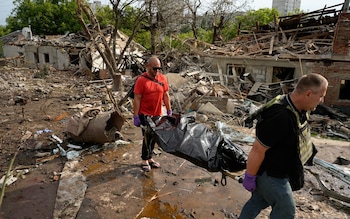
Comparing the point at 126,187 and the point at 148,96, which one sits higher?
the point at 148,96

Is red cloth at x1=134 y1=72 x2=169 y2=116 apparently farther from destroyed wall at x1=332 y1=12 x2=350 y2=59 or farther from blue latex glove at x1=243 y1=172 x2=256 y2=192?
destroyed wall at x1=332 y1=12 x2=350 y2=59

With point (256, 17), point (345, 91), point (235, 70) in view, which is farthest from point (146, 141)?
point (256, 17)

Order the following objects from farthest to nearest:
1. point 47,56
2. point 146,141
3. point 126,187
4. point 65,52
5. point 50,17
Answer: point 50,17, point 47,56, point 65,52, point 146,141, point 126,187

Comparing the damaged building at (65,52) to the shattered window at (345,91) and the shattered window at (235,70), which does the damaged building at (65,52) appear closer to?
the shattered window at (235,70)

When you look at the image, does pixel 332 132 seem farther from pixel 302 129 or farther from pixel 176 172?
pixel 302 129

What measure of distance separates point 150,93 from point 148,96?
0.06m

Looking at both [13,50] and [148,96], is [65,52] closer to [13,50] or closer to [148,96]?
[13,50]

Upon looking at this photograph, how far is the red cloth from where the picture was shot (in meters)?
4.07

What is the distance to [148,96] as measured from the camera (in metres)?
4.17

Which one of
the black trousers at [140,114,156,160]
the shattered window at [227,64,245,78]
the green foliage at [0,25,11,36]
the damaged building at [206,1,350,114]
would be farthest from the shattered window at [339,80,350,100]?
the green foliage at [0,25,11,36]

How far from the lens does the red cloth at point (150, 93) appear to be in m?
4.07

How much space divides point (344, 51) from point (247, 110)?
4843mm

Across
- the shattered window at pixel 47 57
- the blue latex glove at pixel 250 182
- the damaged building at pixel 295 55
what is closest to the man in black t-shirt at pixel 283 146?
the blue latex glove at pixel 250 182

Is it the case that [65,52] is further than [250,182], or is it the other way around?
[65,52]
